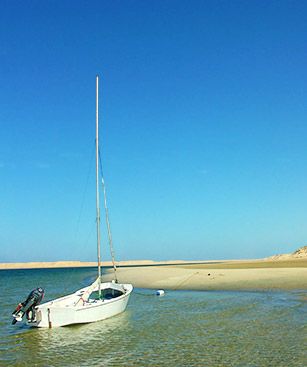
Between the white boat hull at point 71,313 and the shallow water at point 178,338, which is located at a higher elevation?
the white boat hull at point 71,313

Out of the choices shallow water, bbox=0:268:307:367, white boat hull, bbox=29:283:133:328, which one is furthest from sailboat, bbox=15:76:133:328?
shallow water, bbox=0:268:307:367

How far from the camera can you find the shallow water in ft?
47.8

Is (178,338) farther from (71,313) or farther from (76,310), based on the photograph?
(71,313)

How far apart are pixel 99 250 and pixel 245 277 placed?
2201cm

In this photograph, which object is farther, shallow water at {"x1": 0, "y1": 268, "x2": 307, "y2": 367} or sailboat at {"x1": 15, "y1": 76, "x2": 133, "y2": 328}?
sailboat at {"x1": 15, "y1": 76, "x2": 133, "y2": 328}

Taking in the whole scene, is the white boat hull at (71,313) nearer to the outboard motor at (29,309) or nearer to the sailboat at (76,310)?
the sailboat at (76,310)

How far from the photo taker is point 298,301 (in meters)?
26.2

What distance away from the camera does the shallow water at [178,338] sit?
1458 centimetres

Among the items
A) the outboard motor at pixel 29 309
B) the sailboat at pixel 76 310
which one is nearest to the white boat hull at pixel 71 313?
the sailboat at pixel 76 310

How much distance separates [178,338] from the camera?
58.4 feet

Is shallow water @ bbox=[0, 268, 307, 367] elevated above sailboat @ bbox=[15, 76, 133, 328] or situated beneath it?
situated beneath

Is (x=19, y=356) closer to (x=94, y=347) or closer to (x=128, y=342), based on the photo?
(x=94, y=347)

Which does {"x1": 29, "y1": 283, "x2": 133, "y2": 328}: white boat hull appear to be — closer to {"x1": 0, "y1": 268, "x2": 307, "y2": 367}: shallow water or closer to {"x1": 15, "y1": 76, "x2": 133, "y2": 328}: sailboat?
{"x1": 15, "y1": 76, "x2": 133, "y2": 328}: sailboat

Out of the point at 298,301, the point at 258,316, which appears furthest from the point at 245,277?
the point at 258,316
